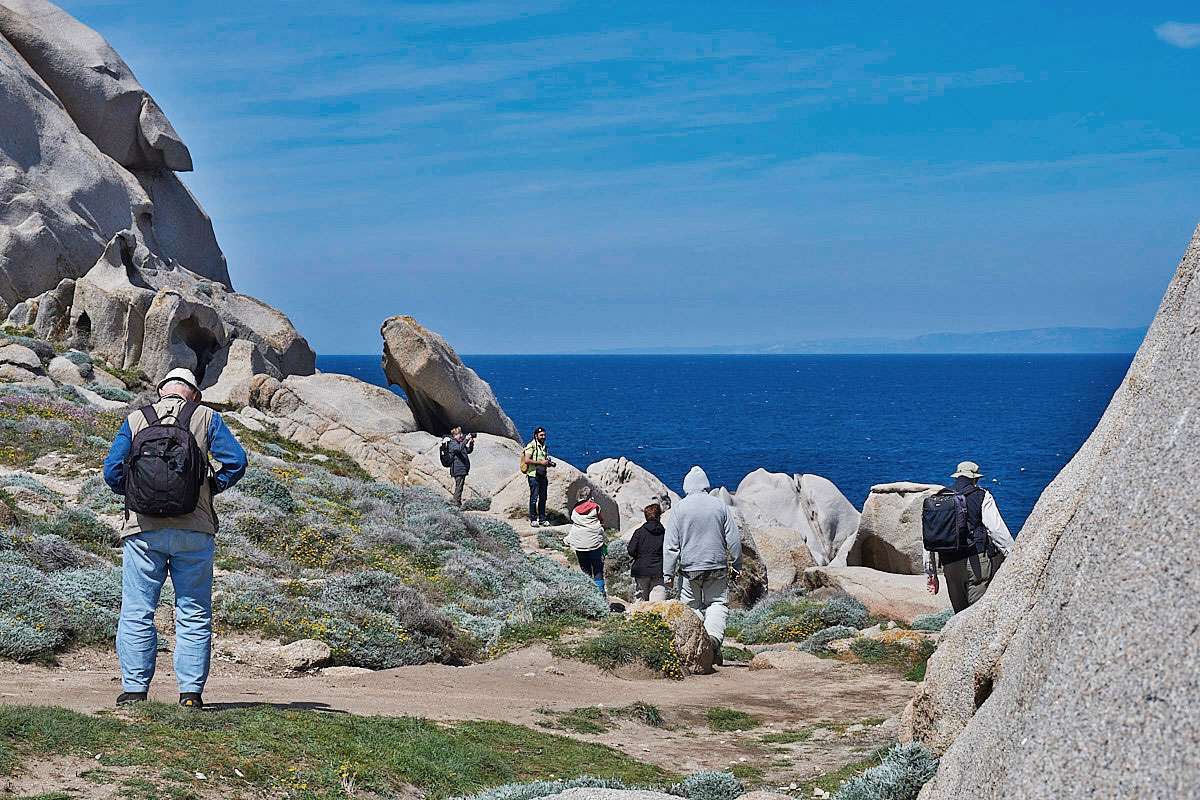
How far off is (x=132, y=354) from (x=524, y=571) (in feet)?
73.8

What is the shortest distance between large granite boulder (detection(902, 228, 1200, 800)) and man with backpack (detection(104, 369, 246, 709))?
5.93 m

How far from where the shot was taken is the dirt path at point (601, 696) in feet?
34.6

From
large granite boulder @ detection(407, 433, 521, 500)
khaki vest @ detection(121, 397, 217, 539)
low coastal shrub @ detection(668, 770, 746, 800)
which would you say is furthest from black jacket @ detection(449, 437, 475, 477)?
low coastal shrub @ detection(668, 770, 746, 800)

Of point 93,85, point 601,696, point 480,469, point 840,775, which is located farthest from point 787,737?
point 93,85

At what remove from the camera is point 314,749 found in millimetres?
8648

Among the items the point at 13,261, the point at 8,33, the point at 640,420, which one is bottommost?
the point at 640,420

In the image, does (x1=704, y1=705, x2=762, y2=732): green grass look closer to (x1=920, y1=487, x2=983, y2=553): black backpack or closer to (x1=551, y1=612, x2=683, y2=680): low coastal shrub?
(x1=551, y1=612, x2=683, y2=680): low coastal shrub

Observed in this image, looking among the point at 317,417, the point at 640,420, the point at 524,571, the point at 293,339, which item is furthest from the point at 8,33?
the point at 640,420

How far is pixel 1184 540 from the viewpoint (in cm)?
332

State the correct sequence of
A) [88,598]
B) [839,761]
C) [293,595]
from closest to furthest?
1. [839,761]
2. [88,598]
3. [293,595]

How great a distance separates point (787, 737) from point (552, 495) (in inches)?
821

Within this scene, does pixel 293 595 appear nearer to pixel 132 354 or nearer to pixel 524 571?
pixel 524 571

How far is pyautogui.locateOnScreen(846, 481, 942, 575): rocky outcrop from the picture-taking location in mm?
29125

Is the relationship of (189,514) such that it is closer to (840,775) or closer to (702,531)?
(840,775)
